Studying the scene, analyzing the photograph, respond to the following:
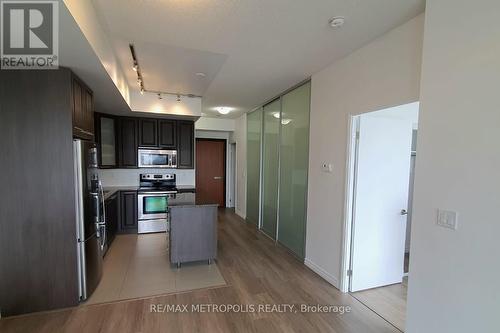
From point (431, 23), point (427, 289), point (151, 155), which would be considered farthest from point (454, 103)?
point (151, 155)

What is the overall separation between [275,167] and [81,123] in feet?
10.0

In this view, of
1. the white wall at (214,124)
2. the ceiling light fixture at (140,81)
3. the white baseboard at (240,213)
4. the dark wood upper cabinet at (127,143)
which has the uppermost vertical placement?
the ceiling light fixture at (140,81)

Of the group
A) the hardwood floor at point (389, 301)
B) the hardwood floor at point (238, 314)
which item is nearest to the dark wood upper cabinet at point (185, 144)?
the hardwood floor at point (238, 314)

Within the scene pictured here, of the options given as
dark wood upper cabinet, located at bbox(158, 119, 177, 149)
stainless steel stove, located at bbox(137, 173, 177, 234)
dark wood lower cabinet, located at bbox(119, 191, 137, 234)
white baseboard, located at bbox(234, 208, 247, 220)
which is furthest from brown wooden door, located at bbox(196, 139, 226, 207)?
dark wood lower cabinet, located at bbox(119, 191, 137, 234)

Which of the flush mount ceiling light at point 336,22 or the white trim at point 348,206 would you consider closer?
the flush mount ceiling light at point 336,22

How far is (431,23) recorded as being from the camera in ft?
5.66

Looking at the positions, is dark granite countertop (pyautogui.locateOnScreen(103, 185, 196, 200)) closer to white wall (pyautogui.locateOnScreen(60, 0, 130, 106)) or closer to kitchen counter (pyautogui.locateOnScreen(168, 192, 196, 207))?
kitchen counter (pyautogui.locateOnScreen(168, 192, 196, 207))

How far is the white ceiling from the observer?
1875 mm

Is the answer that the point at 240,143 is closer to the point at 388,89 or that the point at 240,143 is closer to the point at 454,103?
the point at 388,89

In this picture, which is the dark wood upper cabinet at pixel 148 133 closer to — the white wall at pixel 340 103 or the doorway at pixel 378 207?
the white wall at pixel 340 103

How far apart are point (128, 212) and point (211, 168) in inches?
119

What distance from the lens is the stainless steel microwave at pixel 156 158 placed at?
200 inches

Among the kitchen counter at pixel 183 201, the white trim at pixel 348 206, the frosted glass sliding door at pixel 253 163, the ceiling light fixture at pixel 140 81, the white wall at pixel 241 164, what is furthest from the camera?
the white wall at pixel 241 164

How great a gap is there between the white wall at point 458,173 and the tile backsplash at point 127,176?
4.74 meters
